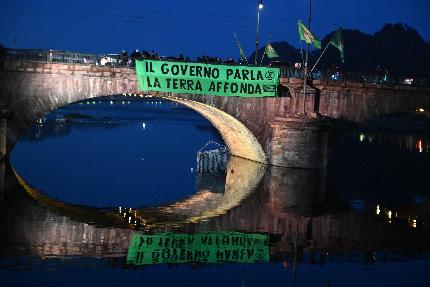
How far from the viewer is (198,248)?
17.1 metres

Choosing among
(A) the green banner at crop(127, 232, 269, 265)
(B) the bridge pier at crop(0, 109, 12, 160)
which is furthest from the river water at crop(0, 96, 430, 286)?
(B) the bridge pier at crop(0, 109, 12, 160)

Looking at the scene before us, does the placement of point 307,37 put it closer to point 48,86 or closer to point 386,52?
point 48,86

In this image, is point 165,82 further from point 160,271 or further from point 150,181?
point 160,271

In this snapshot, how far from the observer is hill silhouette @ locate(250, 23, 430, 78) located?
131 m

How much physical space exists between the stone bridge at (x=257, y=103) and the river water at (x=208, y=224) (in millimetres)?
1644

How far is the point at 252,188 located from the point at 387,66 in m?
113

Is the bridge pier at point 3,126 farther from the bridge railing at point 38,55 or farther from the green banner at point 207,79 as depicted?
the green banner at point 207,79

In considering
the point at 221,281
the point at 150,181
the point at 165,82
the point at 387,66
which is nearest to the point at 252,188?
the point at 150,181

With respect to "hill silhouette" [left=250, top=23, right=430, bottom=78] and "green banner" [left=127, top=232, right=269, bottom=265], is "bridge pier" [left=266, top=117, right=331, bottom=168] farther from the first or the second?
"hill silhouette" [left=250, top=23, right=430, bottom=78]

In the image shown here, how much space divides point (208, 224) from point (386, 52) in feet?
419

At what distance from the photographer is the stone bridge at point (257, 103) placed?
102ft

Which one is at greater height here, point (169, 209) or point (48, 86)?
point (48, 86)

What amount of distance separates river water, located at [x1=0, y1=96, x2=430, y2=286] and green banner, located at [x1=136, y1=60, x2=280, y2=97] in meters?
5.16

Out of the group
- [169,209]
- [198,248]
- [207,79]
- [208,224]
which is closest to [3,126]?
[169,209]
